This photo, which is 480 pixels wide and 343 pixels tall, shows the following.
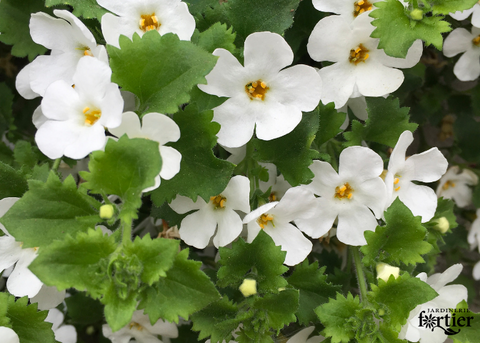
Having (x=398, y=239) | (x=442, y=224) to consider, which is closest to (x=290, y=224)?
(x=398, y=239)

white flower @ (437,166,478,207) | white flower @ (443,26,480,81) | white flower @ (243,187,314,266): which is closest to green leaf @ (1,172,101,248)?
white flower @ (243,187,314,266)

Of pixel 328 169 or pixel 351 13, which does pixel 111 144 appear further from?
pixel 351 13

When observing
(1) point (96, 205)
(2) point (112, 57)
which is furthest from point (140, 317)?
(2) point (112, 57)

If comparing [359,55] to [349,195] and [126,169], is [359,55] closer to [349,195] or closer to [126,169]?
[349,195]

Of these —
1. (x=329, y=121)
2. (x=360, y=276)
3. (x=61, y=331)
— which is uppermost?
(x=329, y=121)

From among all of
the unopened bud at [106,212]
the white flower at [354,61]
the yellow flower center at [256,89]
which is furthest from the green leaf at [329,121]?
the unopened bud at [106,212]

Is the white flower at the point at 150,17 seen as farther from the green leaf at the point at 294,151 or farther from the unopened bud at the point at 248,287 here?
the unopened bud at the point at 248,287

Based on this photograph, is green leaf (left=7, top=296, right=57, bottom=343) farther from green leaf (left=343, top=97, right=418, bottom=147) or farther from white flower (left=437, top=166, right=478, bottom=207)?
white flower (left=437, top=166, right=478, bottom=207)
